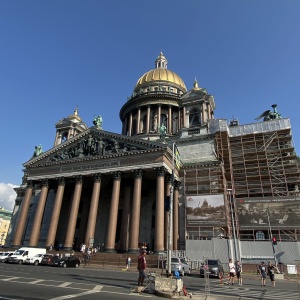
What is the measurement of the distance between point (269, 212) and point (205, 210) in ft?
25.1

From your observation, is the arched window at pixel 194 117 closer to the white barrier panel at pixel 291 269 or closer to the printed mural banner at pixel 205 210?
the printed mural banner at pixel 205 210

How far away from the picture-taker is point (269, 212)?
32750mm

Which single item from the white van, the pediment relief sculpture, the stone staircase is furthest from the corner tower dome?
the white van

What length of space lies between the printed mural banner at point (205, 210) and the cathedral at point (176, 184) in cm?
12

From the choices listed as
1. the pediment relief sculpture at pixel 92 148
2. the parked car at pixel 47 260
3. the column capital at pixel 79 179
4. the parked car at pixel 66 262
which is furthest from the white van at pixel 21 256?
the pediment relief sculpture at pixel 92 148

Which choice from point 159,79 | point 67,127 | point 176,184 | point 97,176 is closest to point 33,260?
point 97,176

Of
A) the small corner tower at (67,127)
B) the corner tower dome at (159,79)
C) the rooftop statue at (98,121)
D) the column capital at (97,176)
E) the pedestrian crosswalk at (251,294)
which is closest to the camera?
the pedestrian crosswalk at (251,294)

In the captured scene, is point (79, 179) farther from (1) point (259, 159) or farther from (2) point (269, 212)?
(1) point (259, 159)

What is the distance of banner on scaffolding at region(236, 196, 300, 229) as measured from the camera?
31.9 meters

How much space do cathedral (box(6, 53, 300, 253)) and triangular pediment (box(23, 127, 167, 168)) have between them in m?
0.14

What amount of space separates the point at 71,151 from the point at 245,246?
2710 cm

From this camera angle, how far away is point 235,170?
3950 cm

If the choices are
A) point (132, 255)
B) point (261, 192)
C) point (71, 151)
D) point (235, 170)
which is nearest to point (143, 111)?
point (71, 151)

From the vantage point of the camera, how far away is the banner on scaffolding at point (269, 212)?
31913 millimetres
